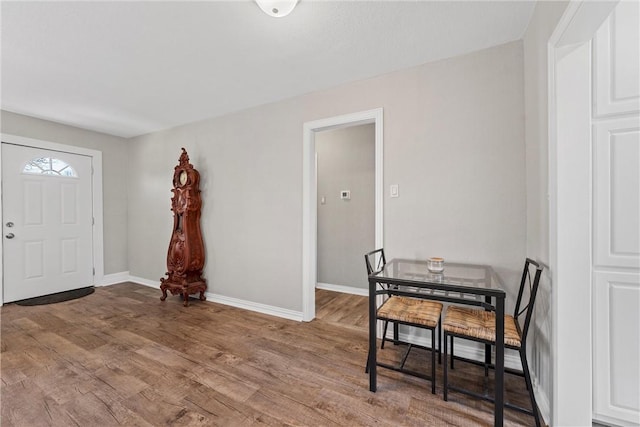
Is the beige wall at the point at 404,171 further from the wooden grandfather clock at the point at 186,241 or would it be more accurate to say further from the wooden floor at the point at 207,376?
the wooden floor at the point at 207,376

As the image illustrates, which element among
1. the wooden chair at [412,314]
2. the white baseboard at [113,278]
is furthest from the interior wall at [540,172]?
the white baseboard at [113,278]

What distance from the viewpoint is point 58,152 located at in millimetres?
3693

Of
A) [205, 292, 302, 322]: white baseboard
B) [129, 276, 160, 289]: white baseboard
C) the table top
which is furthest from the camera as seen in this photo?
[129, 276, 160, 289]: white baseboard

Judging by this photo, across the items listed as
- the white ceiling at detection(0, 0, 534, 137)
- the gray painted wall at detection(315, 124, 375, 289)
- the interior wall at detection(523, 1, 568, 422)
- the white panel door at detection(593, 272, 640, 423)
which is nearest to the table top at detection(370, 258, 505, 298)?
the interior wall at detection(523, 1, 568, 422)

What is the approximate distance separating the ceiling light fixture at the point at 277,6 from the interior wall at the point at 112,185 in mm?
3956

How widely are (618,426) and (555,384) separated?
43cm

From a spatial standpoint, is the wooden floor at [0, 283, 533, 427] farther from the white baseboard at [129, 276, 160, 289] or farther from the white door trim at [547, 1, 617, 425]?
the white baseboard at [129, 276, 160, 289]

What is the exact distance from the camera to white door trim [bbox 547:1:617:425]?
1264mm

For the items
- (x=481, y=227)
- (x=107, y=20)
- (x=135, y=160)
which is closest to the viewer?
(x=107, y=20)

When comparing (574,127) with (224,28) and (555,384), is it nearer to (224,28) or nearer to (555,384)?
(555,384)

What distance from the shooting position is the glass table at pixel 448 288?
1406 mm

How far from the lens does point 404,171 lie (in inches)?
90.8

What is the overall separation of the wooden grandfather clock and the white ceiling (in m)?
0.97

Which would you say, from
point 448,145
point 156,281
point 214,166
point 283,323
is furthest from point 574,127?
point 156,281
